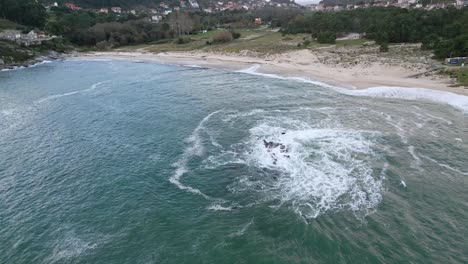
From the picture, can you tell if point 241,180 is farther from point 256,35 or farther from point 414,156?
point 256,35

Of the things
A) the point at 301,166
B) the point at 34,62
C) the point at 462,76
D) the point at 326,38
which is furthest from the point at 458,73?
the point at 34,62

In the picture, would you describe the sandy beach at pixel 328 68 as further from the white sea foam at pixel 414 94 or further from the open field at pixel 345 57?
the white sea foam at pixel 414 94

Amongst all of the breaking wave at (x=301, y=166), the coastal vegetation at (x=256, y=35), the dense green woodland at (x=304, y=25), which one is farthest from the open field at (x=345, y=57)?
the breaking wave at (x=301, y=166)

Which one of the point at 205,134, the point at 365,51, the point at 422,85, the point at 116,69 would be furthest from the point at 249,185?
the point at 116,69

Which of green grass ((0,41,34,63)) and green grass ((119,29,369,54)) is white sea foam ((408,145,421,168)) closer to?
green grass ((119,29,369,54))

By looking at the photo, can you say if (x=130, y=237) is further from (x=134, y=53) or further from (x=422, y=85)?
(x=134, y=53)

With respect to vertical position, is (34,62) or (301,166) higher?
(34,62)
